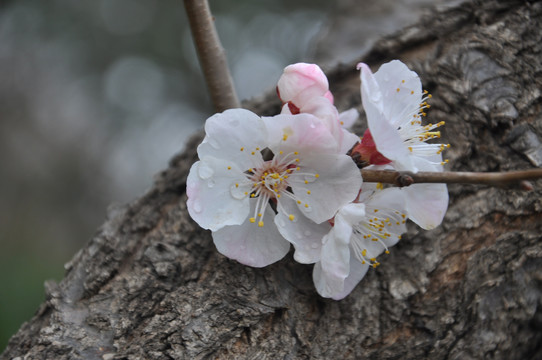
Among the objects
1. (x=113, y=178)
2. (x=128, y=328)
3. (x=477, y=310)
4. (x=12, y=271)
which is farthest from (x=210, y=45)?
(x=113, y=178)

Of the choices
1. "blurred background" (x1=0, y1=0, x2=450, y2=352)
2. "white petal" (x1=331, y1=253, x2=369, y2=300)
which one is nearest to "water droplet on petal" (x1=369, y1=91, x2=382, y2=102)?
"white petal" (x1=331, y1=253, x2=369, y2=300)

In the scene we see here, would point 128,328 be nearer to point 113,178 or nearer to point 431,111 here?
point 431,111

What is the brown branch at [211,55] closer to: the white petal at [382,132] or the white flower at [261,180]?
the white flower at [261,180]

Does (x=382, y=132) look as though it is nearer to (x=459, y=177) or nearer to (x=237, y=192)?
(x=459, y=177)

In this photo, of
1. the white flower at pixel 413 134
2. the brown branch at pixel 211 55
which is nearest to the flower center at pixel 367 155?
the white flower at pixel 413 134

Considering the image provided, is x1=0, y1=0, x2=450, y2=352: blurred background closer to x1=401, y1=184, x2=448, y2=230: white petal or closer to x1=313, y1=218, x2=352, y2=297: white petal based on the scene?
x1=401, y1=184, x2=448, y2=230: white petal

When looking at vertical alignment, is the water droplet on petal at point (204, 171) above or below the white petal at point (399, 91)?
above
